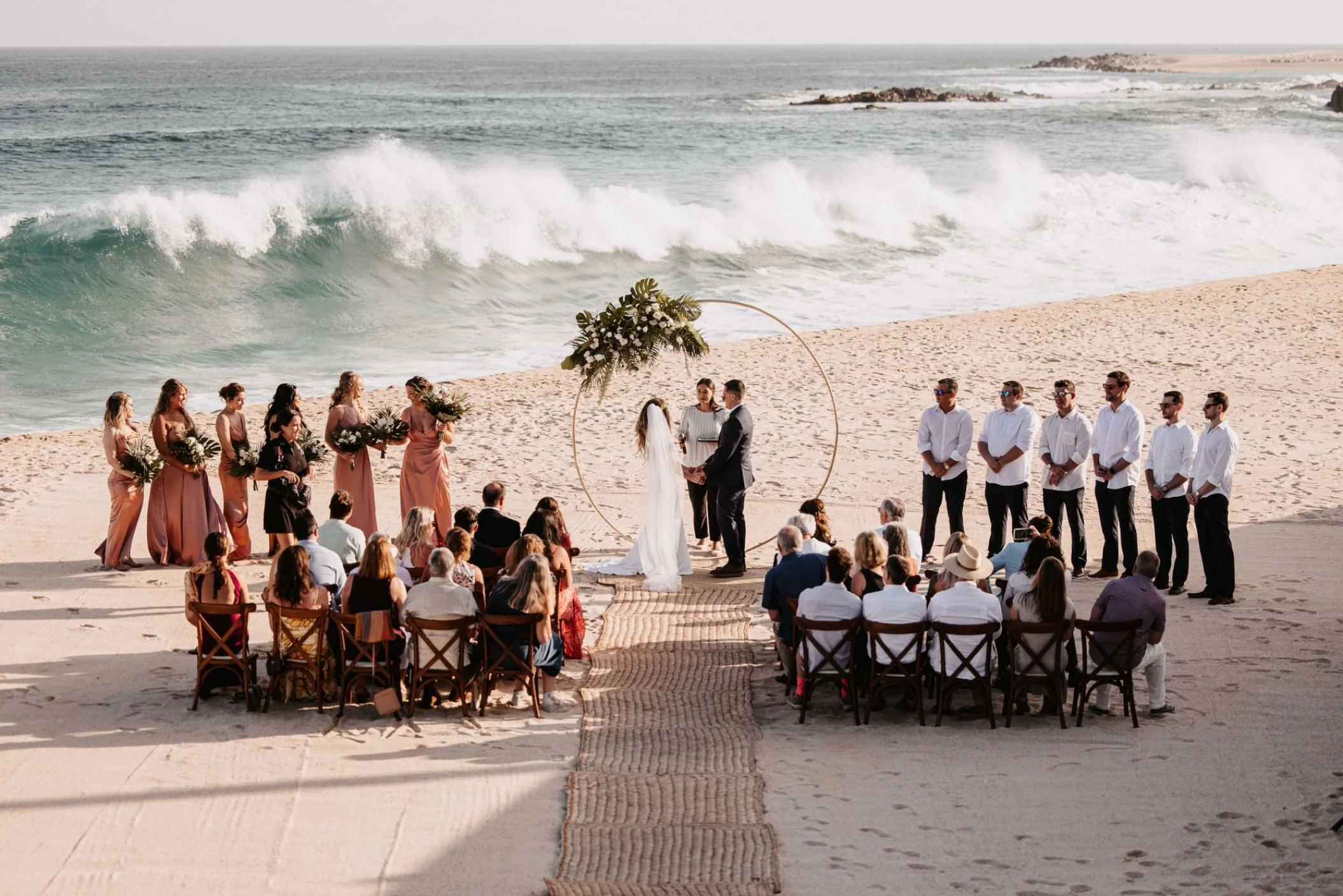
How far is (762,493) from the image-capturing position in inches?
554

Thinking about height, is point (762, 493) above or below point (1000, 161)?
below

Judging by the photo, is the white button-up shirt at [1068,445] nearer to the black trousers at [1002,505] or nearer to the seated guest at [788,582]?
the black trousers at [1002,505]

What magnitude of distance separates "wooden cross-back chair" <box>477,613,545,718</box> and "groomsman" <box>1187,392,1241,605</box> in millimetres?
5278

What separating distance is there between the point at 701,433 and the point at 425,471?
2309 millimetres

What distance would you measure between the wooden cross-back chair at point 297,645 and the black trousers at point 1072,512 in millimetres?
5903

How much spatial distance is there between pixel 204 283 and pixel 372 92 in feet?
247

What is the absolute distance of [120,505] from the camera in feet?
36.9

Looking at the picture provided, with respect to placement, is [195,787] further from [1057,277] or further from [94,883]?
[1057,277]

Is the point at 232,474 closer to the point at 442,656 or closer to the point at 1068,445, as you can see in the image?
the point at 442,656

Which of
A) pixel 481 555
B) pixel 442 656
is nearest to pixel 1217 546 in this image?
pixel 481 555

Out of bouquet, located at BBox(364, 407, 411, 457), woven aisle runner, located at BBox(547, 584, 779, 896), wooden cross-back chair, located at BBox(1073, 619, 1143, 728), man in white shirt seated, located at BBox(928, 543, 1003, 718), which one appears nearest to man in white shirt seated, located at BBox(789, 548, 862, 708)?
man in white shirt seated, located at BBox(928, 543, 1003, 718)

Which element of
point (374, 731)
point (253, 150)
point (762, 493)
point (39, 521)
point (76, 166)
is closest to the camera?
point (374, 731)

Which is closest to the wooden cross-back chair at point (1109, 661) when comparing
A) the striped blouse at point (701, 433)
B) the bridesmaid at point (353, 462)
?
the striped blouse at point (701, 433)

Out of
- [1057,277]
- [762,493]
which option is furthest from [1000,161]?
[762,493]
